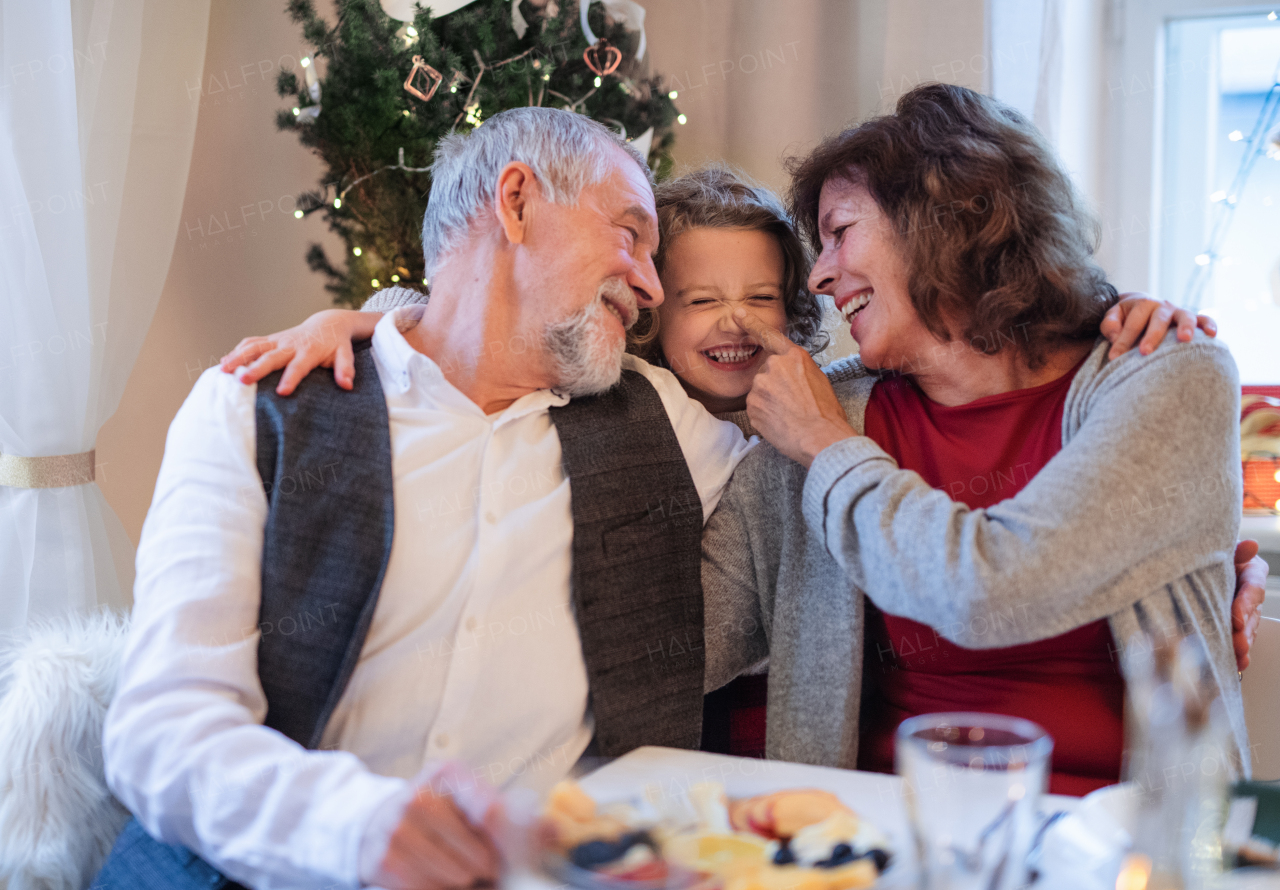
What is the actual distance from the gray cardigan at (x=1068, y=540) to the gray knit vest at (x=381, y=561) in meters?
0.21

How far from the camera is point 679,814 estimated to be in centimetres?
70

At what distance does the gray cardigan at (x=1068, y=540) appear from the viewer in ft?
3.59

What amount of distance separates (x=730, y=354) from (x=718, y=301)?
0.10m

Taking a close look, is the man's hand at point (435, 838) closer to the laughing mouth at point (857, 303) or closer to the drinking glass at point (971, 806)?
the drinking glass at point (971, 806)

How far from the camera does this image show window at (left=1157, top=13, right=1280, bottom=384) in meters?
2.47

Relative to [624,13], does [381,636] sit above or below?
below

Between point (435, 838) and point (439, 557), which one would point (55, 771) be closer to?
point (439, 557)

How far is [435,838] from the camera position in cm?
76

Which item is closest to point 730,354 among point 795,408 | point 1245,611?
point 795,408

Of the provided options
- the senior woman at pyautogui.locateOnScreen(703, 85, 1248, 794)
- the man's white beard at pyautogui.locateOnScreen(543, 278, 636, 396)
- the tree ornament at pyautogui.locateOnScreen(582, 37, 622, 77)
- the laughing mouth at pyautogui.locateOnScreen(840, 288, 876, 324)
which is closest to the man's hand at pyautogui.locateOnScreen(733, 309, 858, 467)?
the senior woman at pyautogui.locateOnScreen(703, 85, 1248, 794)

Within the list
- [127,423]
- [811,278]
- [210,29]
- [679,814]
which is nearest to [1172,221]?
[811,278]

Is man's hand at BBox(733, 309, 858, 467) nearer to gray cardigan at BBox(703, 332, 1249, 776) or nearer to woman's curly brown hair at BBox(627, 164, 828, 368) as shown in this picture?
gray cardigan at BBox(703, 332, 1249, 776)

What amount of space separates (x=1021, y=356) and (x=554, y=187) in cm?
76

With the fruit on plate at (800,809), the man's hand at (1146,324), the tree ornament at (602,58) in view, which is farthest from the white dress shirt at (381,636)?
the tree ornament at (602,58)
